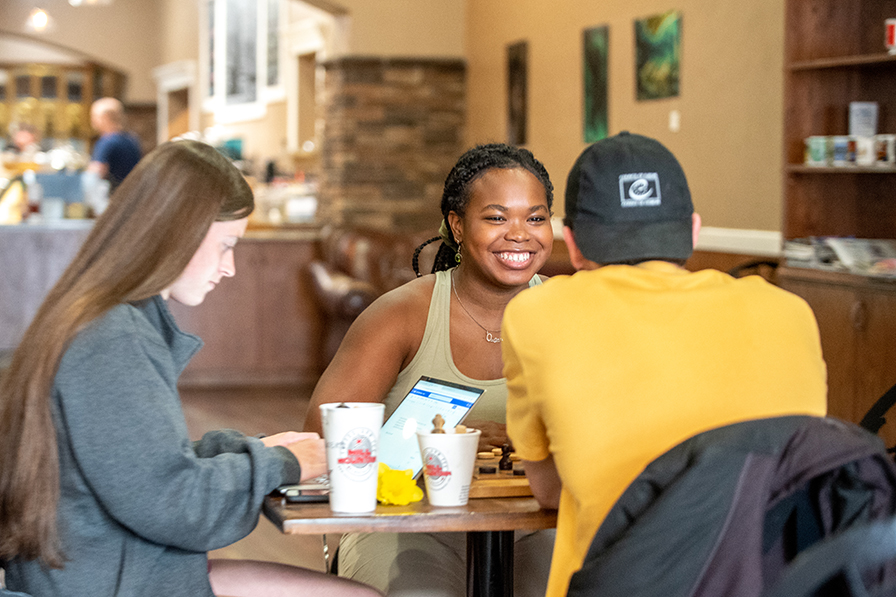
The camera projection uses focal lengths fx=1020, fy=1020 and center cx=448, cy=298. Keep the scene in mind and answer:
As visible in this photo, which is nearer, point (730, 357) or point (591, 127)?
point (730, 357)

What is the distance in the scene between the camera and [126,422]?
4.53 ft

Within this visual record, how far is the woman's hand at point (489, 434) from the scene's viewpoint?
1900 mm

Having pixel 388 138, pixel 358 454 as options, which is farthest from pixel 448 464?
pixel 388 138

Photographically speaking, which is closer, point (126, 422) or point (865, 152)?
point (126, 422)

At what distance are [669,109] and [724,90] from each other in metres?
0.55

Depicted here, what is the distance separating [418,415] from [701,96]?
4292 mm

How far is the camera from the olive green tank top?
2.11 meters

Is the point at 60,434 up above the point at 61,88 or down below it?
below

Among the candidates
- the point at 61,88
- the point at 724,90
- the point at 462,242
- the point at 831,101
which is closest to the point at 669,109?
the point at 724,90

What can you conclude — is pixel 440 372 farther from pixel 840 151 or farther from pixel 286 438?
pixel 840 151

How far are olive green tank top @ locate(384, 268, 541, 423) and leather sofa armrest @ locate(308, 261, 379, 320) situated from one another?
3883 mm

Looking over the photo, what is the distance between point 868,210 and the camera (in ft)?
15.5

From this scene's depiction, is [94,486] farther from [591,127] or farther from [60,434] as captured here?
[591,127]

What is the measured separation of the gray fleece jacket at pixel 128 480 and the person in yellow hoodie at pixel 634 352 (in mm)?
458
